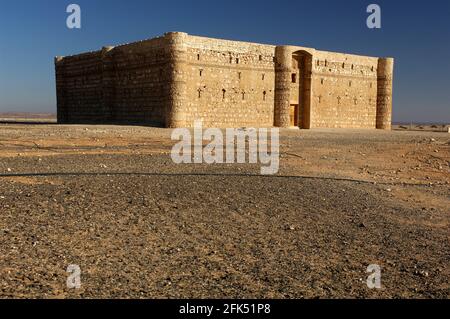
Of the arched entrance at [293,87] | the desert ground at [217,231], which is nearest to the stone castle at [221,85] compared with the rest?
the arched entrance at [293,87]

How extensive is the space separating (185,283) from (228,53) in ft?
79.7

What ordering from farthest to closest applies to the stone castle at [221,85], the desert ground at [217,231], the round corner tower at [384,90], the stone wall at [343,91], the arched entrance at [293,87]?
the round corner tower at [384,90] → the stone wall at [343,91] → the arched entrance at [293,87] → the stone castle at [221,85] → the desert ground at [217,231]

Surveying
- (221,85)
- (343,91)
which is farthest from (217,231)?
(343,91)

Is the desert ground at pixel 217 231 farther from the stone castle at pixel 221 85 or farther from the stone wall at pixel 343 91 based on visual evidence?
the stone wall at pixel 343 91

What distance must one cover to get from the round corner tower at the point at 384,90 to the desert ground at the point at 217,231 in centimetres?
2598

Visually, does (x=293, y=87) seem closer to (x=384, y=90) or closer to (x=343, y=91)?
(x=343, y=91)

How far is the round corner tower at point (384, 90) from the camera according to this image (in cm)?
3550

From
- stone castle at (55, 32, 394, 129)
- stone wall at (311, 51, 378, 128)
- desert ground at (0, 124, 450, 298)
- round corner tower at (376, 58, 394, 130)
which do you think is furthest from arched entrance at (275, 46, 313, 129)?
desert ground at (0, 124, 450, 298)

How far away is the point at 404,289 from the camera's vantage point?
4.16 meters

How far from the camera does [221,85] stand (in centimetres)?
2722

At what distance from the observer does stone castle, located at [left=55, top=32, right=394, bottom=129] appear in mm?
25781

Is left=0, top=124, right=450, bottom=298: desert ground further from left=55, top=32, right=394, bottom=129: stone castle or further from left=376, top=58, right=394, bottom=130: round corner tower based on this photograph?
left=376, top=58, right=394, bottom=130: round corner tower

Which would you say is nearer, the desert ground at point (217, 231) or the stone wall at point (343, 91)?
the desert ground at point (217, 231)

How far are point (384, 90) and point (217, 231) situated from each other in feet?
108
